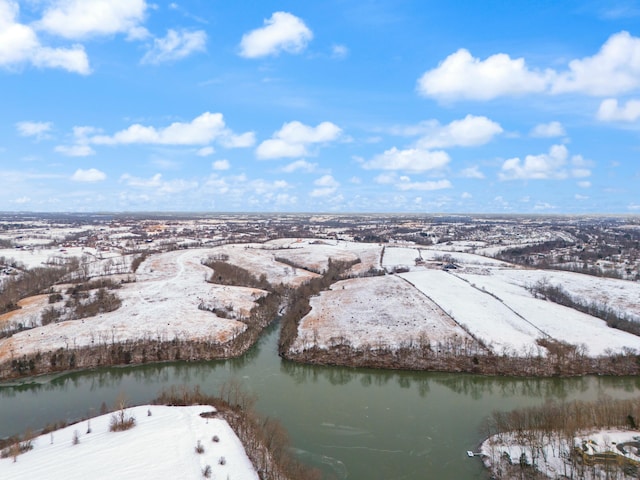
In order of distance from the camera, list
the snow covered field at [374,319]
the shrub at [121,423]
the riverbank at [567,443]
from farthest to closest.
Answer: the snow covered field at [374,319] < the shrub at [121,423] < the riverbank at [567,443]

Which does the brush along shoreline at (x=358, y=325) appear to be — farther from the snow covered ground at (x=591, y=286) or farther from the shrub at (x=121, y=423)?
the shrub at (x=121, y=423)

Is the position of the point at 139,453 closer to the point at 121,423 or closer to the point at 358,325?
the point at 121,423

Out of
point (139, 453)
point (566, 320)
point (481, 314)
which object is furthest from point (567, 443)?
point (566, 320)

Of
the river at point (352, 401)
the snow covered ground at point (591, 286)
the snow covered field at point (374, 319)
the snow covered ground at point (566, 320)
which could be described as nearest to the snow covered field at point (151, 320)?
the river at point (352, 401)

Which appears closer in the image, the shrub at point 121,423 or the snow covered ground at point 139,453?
the snow covered ground at point 139,453

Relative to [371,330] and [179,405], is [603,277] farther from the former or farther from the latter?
[179,405]

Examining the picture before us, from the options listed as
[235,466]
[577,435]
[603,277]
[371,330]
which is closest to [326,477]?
[235,466]

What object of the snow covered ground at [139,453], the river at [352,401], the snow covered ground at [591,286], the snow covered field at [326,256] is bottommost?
the river at [352,401]
